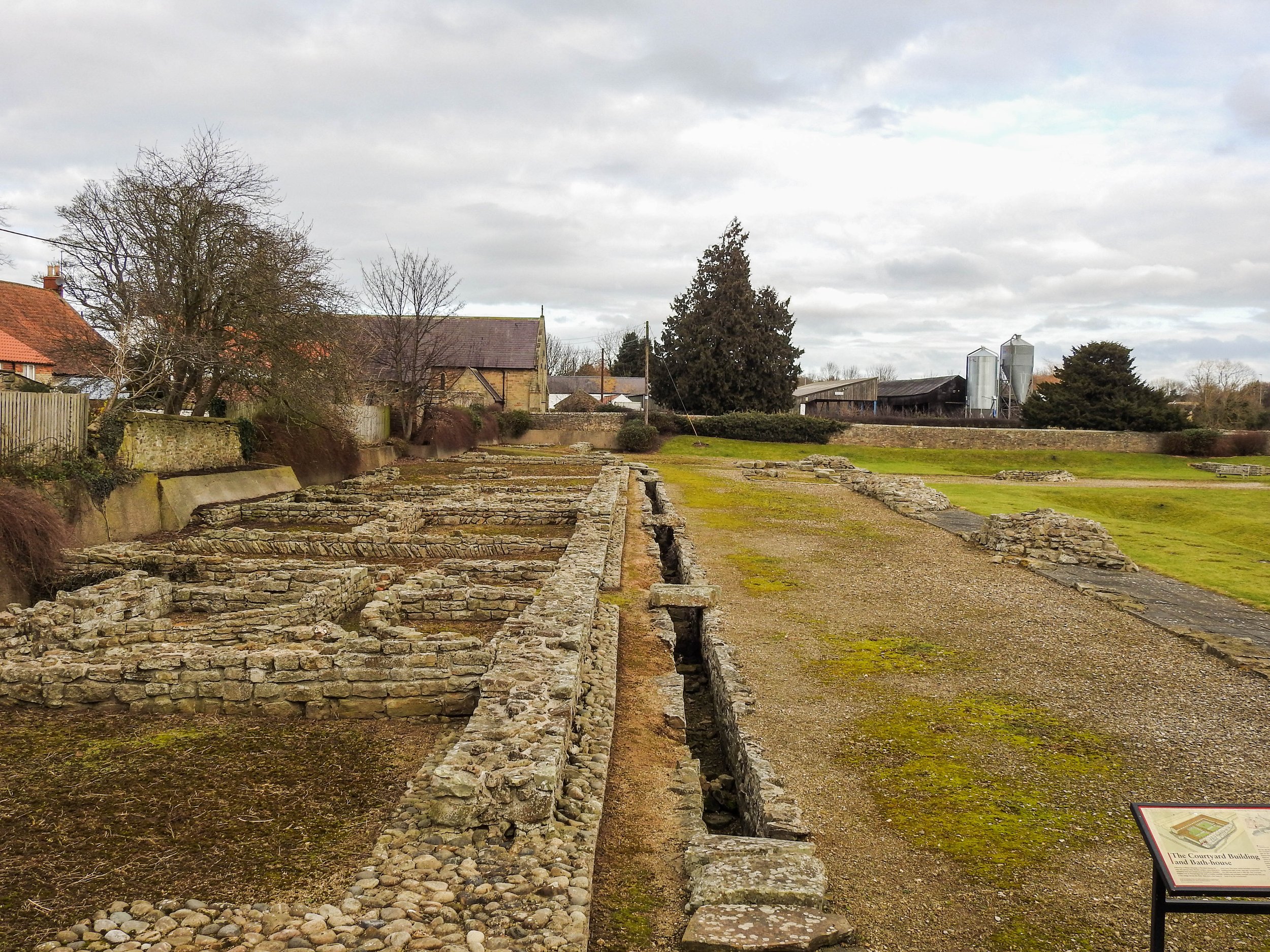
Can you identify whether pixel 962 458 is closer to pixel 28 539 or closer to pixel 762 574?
pixel 762 574

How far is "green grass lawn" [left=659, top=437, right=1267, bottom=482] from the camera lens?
37656mm

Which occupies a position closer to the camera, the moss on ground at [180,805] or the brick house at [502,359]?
the moss on ground at [180,805]

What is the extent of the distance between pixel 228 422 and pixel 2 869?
15.4 meters

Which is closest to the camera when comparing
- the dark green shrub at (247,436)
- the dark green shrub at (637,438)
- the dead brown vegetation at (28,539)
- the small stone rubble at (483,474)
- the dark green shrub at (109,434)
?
the dead brown vegetation at (28,539)

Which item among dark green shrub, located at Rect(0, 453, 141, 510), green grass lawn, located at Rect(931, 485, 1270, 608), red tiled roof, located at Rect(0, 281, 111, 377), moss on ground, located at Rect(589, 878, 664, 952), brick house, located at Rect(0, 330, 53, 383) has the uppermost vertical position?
red tiled roof, located at Rect(0, 281, 111, 377)

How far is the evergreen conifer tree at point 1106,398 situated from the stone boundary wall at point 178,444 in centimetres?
4276

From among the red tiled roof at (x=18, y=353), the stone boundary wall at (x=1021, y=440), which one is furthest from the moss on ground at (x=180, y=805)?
the stone boundary wall at (x=1021, y=440)

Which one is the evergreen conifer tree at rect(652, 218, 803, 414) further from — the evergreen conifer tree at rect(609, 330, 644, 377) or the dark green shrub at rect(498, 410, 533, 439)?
the evergreen conifer tree at rect(609, 330, 644, 377)

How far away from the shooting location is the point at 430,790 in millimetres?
4594

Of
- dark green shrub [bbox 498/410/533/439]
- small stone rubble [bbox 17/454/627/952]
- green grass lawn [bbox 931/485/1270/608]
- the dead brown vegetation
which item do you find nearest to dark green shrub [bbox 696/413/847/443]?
dark green shrub [bbox 498/410/533/439]

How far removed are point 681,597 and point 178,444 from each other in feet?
36.1

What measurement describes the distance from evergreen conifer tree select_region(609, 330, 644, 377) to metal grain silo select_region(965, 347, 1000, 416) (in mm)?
31615

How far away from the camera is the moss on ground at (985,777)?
500cm

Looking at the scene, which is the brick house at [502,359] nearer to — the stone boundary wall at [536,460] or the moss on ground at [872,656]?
the stone boundary wall at [536,460]
